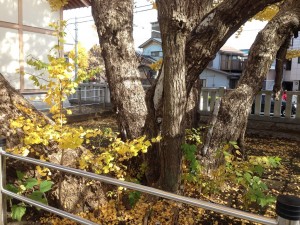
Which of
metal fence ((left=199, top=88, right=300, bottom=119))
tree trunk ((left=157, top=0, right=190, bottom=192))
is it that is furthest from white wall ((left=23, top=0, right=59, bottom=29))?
tree trunk ((left=157, top=0, right=190, bottom=192))

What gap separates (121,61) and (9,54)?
8771 millimetres

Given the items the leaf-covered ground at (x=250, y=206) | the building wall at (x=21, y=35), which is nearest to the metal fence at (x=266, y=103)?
the leaf-covered ground at (x=250, y=206)

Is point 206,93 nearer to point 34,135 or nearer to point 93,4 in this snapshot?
point 93,4

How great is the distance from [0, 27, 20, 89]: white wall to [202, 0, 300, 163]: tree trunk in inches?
363

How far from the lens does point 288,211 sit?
4.01 feet

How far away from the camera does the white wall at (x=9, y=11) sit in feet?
34.3

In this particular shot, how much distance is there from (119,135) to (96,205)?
1083mm

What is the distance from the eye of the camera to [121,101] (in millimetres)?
4031

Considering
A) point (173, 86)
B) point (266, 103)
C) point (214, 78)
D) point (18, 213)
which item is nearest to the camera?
point (173, 86)

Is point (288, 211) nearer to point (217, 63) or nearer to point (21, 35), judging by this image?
point (21, 35)

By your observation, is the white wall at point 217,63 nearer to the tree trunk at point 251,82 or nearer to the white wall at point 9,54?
the white wall at point 9,54

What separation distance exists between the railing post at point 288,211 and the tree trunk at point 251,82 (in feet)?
10.8

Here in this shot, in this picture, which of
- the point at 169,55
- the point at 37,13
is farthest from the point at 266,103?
the point at 37,13

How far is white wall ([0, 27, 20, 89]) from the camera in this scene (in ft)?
34.9
